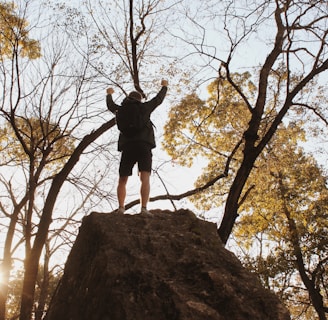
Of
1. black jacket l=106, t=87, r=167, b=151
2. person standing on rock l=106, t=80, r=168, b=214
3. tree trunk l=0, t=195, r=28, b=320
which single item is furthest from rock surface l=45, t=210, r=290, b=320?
tree trunk l=0, t=195, r=28, b=320

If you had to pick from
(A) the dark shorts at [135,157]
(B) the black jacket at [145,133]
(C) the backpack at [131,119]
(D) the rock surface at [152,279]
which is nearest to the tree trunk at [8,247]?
(A) the dark shorts at [135,157]

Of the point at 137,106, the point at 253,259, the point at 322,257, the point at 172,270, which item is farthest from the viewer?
the point at 253,259

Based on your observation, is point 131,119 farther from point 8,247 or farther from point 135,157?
point 8,247

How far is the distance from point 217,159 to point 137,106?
8.28 m

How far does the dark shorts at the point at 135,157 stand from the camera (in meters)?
4.93

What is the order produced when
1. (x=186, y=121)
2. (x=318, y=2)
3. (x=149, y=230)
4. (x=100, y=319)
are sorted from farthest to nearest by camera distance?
(x=186, y=121), (x=318, y=2), (x=149, y=230), (x=100, y=319)

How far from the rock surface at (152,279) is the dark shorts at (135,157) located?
1088 millimetres

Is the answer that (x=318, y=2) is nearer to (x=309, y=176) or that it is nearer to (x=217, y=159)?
(x=217, y=159)

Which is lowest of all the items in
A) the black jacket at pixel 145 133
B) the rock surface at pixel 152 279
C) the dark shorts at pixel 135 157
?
the rock surface at pixel 152 279

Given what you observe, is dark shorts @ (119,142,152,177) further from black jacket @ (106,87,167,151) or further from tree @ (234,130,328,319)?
tree @ (234,130,328,319)

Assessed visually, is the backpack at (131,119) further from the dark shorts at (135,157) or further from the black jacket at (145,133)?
the dark shorts at (135,157)

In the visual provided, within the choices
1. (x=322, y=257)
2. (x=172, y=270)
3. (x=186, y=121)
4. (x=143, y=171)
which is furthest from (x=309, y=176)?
(x=172, y=270)

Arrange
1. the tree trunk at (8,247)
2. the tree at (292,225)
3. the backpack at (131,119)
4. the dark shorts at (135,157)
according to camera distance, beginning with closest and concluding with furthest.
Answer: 1. the backpack at (131,119)
2. the dark shorts at (135,157)
3. the tree trunk at (8,247)
4. the tree at (292,225)

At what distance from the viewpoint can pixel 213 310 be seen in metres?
2.77
